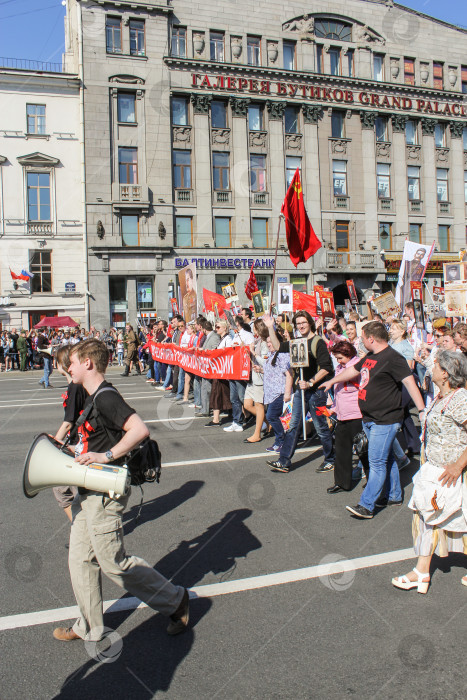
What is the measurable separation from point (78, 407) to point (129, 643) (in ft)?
6.08

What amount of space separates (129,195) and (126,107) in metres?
Answer: 5.43

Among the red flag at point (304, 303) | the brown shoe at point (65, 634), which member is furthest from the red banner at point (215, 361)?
the brown shoe at point (65, 634)

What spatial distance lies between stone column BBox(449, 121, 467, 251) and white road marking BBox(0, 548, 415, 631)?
39.5m

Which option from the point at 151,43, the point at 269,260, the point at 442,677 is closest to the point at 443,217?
the point at 269,260

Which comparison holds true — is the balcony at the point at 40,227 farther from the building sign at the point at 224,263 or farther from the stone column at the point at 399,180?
the stone column at the point at 399,180

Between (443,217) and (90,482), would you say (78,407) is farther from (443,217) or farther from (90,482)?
(443,217)

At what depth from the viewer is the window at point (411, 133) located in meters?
39.2

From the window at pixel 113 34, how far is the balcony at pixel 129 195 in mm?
7999

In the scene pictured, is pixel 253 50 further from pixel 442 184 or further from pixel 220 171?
pixel 442 184

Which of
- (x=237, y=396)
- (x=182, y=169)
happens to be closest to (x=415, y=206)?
(x=182, y=169)

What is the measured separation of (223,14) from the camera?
1350 inches

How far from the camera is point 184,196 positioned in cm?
3381

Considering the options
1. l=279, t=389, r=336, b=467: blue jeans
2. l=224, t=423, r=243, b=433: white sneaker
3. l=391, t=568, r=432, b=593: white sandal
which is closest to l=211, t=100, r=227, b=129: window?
l=224, t=423, r=243, b=433: white sneaker

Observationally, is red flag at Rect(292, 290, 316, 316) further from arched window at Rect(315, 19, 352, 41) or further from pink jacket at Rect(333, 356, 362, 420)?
arched window at Rect(315, 19, 352, 41)
